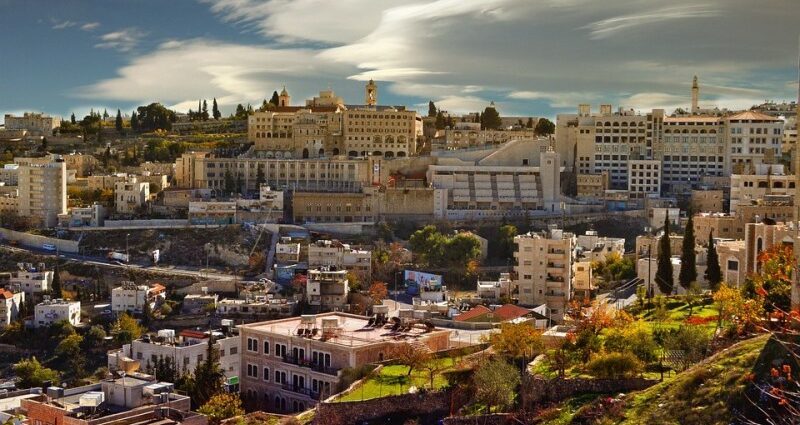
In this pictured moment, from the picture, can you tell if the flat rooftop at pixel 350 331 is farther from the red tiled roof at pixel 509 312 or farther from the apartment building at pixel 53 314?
the apartment building at pixel 53 314

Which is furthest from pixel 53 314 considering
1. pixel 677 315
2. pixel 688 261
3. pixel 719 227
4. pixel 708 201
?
pixel 708 201

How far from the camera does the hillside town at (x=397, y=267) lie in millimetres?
14531

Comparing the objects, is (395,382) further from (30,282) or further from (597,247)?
(30,282)

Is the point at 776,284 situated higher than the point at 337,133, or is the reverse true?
the point at 337,133

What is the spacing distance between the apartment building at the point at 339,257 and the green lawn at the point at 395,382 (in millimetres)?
16387

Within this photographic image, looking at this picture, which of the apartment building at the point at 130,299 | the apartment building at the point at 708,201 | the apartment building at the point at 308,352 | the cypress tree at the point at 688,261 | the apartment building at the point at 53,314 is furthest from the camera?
the apartment building at the point at 708,201

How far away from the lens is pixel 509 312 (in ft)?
75.6

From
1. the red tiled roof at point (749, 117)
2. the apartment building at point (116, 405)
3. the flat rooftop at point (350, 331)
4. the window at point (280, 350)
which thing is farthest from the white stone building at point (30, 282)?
the red tiled roof at point (749, 117)

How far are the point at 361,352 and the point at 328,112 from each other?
31622mm

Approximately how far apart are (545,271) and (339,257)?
32.0 ft

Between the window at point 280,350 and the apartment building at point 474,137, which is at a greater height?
the apartment building at point 474,137

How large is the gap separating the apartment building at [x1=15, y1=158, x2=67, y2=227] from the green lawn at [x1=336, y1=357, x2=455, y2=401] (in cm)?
2710

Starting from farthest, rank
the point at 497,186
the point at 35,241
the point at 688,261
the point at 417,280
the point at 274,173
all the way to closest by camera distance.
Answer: the point at 274,173 → the point at 497,186 → the point at 35,241 → the point at 417,280 → the point at 688,261

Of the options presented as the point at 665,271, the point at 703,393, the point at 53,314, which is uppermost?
the point at 665,271
